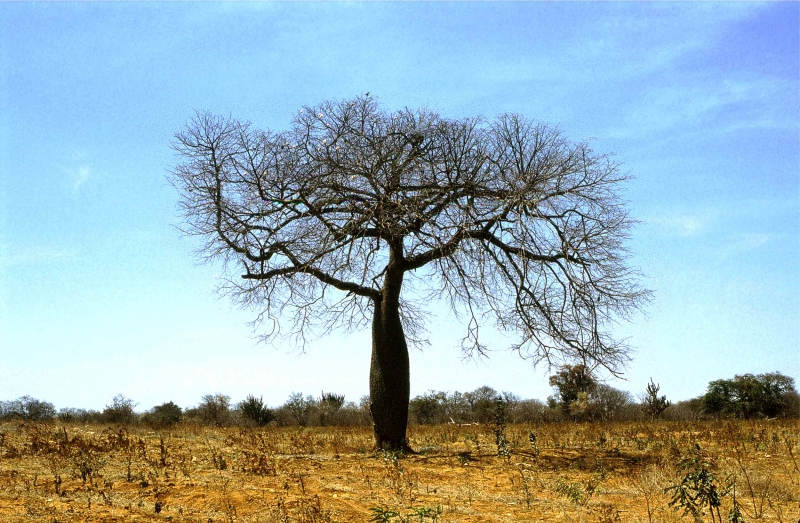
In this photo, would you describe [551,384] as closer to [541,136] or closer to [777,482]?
[541,136]

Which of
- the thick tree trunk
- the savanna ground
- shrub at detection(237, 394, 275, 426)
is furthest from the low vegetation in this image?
shrub at detection(237, 394, 275, 426)

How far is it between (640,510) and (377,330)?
6.43 meters

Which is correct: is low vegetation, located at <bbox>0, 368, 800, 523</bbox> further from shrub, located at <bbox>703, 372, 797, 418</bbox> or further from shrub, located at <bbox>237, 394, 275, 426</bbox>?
shrub, located at <bbox>703, 372, 797, 418</bbox>

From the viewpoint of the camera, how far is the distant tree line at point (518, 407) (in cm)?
2656

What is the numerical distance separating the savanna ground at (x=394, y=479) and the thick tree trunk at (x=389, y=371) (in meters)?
0.55

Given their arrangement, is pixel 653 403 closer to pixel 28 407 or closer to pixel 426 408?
pixel 426 408

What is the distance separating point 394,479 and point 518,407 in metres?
28.2

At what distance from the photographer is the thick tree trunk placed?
12.6 meters

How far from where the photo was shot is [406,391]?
1280cm

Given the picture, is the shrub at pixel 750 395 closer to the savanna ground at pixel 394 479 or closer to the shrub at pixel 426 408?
the shrub at pixel 426 408

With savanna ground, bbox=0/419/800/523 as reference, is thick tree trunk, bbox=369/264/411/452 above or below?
above

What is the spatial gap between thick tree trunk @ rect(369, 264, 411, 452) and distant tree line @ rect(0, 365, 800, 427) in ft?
41.9

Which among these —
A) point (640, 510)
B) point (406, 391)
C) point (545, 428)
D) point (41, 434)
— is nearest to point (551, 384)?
point (545, 428)

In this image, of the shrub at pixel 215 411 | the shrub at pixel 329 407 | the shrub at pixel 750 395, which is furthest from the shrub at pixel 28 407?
the shrub at pixel 750 395
